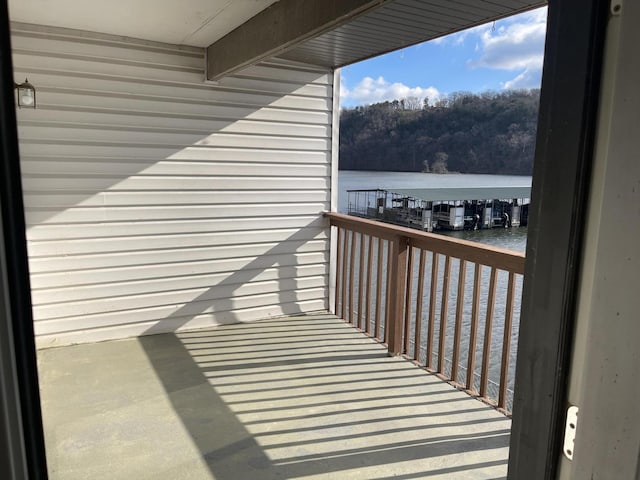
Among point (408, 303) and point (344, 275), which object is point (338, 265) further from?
point (408, 303)

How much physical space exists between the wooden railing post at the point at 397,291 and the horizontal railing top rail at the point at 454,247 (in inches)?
3.2

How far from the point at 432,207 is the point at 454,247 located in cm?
238

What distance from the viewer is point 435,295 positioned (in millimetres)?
3299

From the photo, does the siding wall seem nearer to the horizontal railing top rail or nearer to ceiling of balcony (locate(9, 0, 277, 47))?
ceiling of balcony (locate(9, 0, 277, 47))

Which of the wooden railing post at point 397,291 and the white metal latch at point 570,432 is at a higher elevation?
the white metal latch at point 570,432

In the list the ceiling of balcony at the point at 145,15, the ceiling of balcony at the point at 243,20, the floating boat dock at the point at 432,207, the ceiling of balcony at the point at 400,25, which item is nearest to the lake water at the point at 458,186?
the floating boat dock at the point at 432,207

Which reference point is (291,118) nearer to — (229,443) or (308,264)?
(308,264)

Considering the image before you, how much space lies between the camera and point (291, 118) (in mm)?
4371

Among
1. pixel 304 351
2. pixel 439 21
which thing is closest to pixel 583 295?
pixel 439 21

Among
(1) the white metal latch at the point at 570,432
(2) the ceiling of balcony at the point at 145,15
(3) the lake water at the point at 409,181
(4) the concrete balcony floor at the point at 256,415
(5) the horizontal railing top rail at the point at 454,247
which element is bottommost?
(4) the concrete balcony floor at the point at 256,415

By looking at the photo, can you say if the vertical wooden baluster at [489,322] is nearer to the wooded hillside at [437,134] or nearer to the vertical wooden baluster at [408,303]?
the vertical wooden baluster at [408,303]

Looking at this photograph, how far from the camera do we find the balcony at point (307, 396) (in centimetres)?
231

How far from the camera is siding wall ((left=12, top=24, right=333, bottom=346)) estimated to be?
3.43 meters

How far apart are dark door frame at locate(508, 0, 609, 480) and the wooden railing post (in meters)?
2.75
